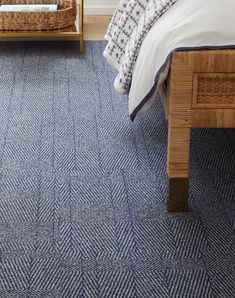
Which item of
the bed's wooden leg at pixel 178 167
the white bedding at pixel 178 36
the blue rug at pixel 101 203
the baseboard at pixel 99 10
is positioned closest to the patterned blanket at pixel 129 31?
the white bedding at pixel 178 36

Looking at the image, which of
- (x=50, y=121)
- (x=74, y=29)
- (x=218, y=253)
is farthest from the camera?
(x=74, y=29)

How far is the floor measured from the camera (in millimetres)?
3580

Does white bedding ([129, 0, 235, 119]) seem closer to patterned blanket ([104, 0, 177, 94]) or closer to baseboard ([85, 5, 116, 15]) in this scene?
patterned blanket ([104, 0, 177, 94])

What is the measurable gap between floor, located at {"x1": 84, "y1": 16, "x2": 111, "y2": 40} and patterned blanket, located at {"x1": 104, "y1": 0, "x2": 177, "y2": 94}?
937 millimetres

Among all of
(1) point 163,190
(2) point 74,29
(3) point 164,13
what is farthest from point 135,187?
(2) point 74,29

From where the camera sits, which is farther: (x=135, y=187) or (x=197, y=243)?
(x=135, y=187)

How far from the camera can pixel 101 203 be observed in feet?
6.51

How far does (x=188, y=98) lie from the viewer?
179 centimetres

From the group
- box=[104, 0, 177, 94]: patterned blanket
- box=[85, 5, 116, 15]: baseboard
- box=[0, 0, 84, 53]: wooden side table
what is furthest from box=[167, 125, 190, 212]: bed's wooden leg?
box=[85, 5, 116, 15]: baseboard

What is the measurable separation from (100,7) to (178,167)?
2.26 meters

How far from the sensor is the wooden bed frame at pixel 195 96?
1761 millimetres

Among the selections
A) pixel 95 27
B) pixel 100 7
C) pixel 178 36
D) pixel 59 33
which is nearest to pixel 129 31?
pixel 178 36

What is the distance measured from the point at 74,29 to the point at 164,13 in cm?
136

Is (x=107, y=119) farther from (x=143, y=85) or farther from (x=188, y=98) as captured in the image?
(x=188, y=98)
